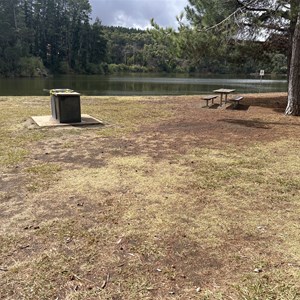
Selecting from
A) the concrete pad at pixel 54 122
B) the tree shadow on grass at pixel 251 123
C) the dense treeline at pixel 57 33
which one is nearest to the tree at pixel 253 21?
the tree shadow on grass at pixel 251 123

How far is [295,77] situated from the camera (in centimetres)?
798

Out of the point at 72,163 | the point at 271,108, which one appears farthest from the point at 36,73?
the point at 72,163

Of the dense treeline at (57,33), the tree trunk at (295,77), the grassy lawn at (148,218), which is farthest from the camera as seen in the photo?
the dense treeline at (57,33)

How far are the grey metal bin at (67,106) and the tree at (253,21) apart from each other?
14.2 ft

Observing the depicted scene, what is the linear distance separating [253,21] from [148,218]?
790cm

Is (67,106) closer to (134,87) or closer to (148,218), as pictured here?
(148,218)

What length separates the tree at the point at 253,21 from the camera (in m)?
8.08

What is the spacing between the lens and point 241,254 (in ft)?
7.64

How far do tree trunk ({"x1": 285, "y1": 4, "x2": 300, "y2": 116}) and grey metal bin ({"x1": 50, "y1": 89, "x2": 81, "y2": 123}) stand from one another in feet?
16.9

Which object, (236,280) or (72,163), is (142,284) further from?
(72,163)

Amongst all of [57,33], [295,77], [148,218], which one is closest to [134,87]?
[295,77]

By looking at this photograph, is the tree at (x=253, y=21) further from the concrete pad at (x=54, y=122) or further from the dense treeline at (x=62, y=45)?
the dense treeline at (x=62, y=45)

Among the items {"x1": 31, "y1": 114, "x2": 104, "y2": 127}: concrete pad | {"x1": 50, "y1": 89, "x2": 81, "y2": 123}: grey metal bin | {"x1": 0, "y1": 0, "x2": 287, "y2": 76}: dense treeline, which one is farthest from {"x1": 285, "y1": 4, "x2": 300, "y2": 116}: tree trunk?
{"x1": 0, "y1": 0, "x2": 287, "y2": 76}: dense treeline

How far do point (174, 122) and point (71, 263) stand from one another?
18.5 feet
